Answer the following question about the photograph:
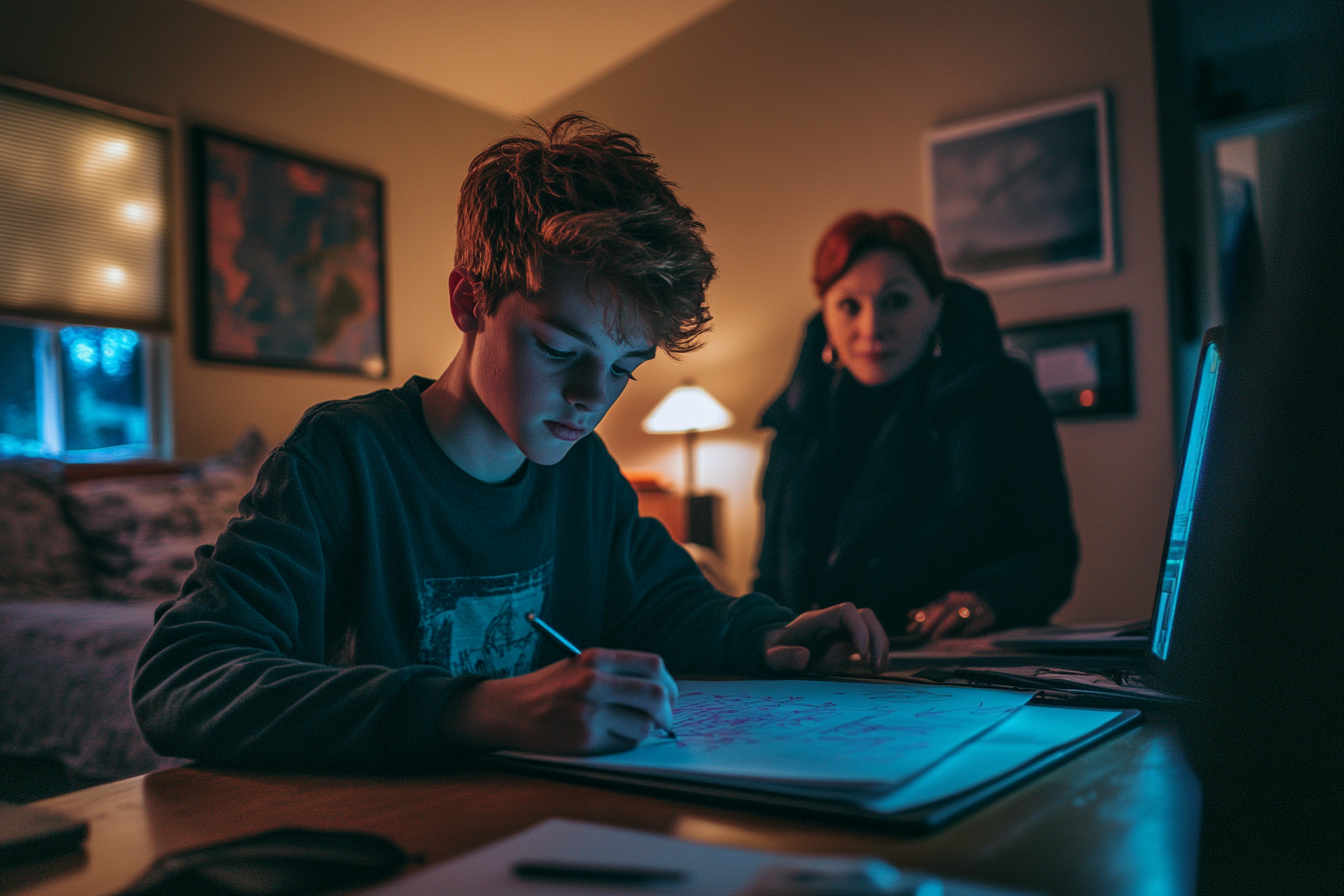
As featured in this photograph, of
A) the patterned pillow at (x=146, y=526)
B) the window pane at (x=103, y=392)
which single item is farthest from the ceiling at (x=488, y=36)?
the patterned pillow at (x=146, y=526)

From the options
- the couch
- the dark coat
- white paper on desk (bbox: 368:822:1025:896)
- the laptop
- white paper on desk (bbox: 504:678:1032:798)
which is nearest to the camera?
white paper on desk (bbox: 368:822:1025:896)

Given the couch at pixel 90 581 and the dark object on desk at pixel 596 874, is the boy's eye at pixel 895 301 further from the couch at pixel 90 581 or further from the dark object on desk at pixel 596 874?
the dark object on desk at pixel 596 874

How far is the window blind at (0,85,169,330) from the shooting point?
2623 millimetres

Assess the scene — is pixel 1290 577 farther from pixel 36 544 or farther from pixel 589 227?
pixel 36 544

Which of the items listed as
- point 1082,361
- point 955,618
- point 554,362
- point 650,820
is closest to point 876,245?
point 955,618

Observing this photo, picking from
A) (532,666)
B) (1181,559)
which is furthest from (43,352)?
(1181,559)

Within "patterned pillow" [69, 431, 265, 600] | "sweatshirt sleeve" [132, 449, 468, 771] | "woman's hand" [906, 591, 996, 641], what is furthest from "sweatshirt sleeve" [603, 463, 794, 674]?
"patterned pillow" [69, 431, 265, 600]

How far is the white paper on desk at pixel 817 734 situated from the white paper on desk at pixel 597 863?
7 centimetres

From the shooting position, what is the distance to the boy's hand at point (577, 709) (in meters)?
0.50

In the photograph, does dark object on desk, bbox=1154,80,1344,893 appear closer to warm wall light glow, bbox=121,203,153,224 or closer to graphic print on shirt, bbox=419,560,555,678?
graphic print on shirt, bbox=419,560,555,678

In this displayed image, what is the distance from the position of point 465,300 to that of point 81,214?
8.44ft

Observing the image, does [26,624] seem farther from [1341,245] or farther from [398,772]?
[1341,245]

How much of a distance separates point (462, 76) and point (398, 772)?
11.6 feet

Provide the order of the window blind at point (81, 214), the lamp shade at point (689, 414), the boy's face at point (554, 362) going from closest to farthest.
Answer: the boy's face at point (554, 362) < the window blind at point (81, 214) < the lamp shade at point (689, 414)
